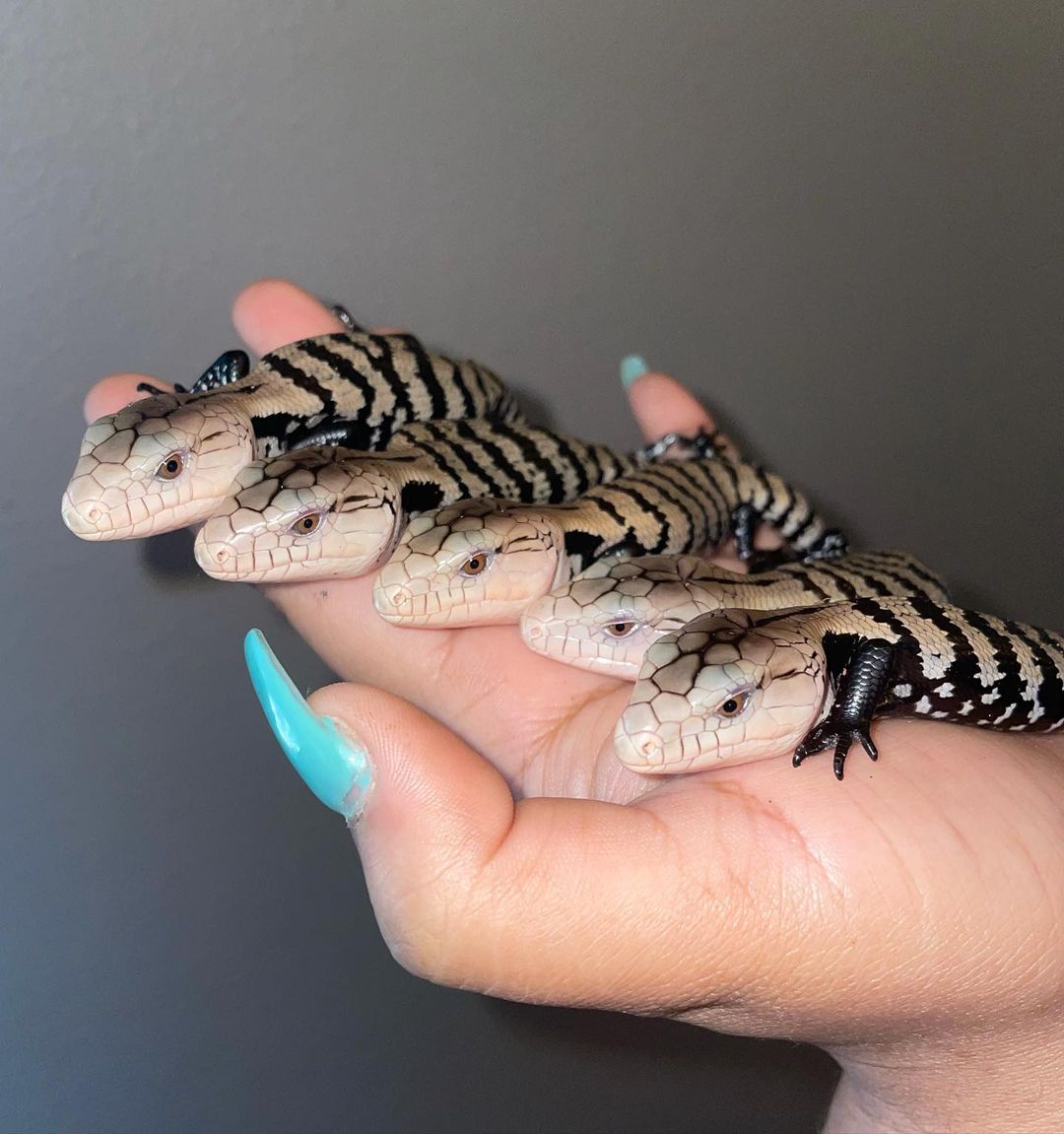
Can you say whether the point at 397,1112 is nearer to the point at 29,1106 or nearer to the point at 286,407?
the point at 29,1106

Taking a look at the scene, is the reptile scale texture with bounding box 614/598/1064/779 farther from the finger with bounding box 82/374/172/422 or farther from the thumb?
the finger with bounding box 82/374/172/422

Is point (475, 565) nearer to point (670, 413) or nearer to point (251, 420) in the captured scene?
point (251, 420)

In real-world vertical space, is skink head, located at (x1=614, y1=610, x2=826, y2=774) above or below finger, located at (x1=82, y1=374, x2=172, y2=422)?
below

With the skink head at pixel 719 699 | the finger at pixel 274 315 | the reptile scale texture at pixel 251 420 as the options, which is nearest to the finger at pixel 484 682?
the skink head at pixel 719 699

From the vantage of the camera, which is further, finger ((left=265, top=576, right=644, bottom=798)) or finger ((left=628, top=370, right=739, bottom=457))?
finger ((left=628, top=370, right=739, bottom=457))

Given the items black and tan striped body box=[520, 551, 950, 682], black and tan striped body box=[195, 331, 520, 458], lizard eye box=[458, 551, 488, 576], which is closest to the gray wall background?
black and tan striped body box=[195, 331, 520, 458]

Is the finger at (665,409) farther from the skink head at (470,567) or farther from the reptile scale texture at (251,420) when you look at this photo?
the skink head at (470,567)
